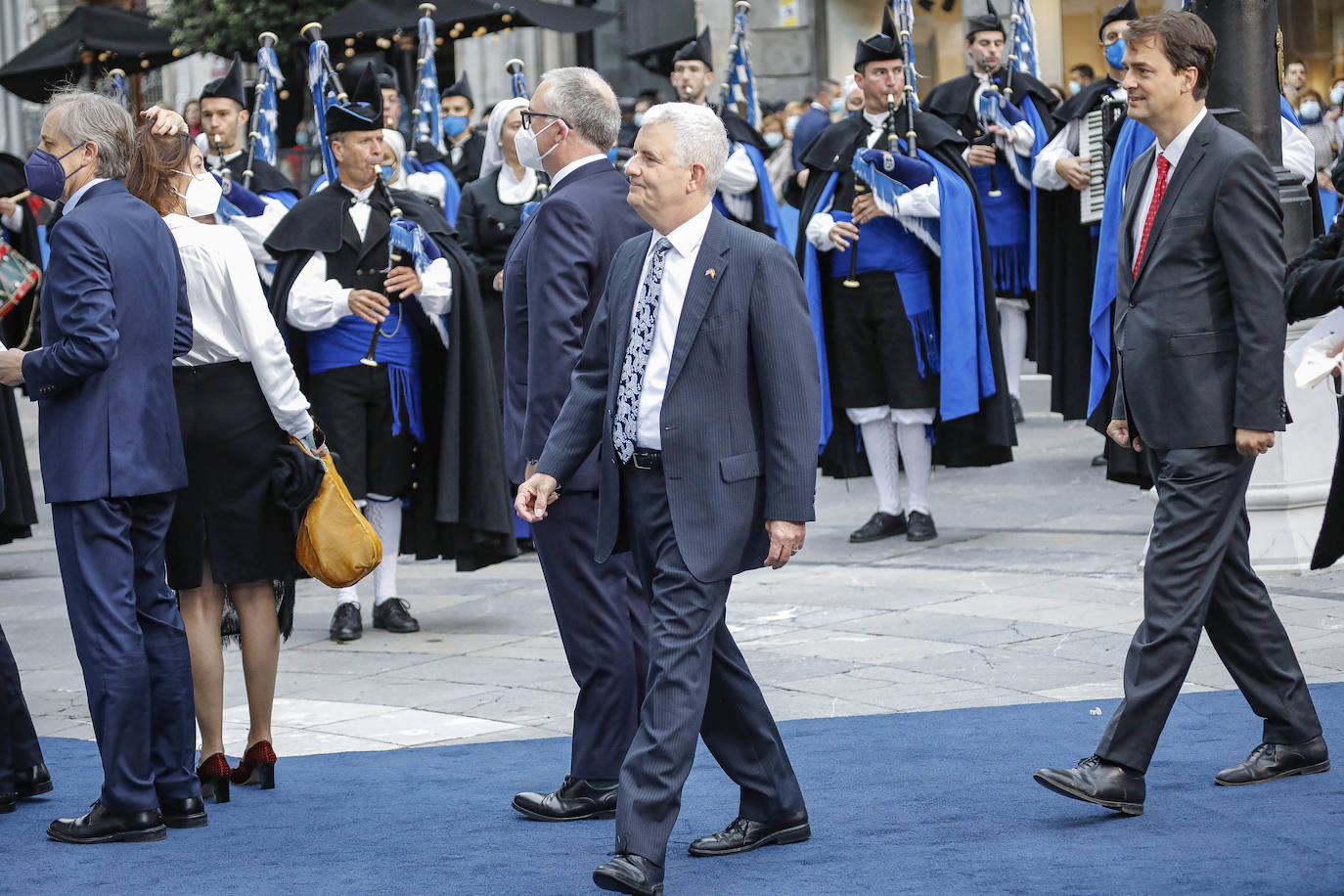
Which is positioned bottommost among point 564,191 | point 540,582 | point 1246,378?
point 540,582

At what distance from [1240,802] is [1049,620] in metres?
2.66

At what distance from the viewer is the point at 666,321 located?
4500 millimetres

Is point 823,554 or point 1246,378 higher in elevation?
point 1246,378

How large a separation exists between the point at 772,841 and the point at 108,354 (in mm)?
1991

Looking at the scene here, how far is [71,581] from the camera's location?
500cm

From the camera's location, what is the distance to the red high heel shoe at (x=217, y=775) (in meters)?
5.45

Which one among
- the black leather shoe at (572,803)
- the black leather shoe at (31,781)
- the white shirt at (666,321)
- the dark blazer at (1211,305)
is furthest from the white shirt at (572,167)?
the black leather shoe at (31,781)

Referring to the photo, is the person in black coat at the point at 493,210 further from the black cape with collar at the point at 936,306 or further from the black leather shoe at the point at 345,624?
the black leather shoe at the point at 345,624

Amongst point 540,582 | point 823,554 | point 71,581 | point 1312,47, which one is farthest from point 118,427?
point 1312,47

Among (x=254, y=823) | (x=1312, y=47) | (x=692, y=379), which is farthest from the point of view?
(x=1312, y=47)

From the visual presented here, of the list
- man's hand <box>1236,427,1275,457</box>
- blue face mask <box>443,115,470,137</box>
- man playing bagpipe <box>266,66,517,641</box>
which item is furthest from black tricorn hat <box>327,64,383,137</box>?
blue face mask <box>443,115,470,137</box>

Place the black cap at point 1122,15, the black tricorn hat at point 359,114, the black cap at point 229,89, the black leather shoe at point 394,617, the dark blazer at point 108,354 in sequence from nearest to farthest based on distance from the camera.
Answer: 1. the dark blazer at point 108,354
2. the black tricorn hat at point 359,114
3. the black leather shoe at point 394,617
4. the black cap at point 1122,15
5. the black cap at point 229,89

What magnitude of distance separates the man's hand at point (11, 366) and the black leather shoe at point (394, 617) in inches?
130

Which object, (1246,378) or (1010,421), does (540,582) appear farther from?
(1246,378)
